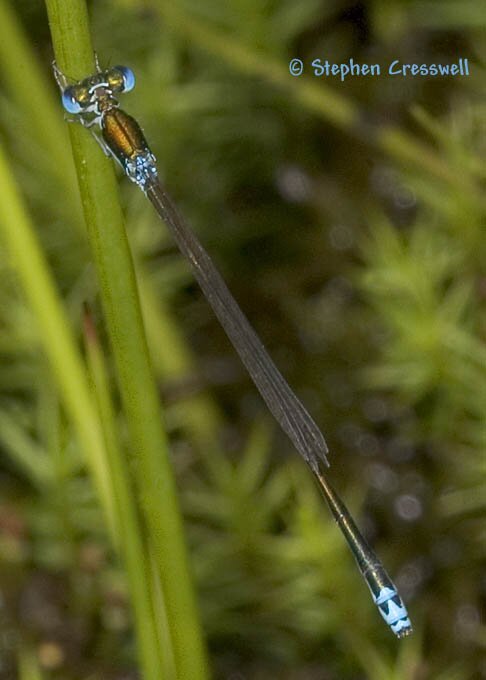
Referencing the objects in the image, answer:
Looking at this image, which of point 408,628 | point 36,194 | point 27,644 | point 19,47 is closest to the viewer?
point 408,628

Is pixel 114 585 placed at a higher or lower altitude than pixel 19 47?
lower

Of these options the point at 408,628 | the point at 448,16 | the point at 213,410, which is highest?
the point at 448,16

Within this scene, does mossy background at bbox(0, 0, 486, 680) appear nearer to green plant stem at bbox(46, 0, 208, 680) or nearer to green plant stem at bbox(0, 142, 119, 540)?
green plant stem at bbox(0, 142, 119, 540)

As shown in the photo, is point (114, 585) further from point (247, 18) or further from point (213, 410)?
point (247, 18)

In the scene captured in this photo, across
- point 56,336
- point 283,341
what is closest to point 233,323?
point 56,336

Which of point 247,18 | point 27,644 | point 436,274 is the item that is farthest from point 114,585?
point 247,18

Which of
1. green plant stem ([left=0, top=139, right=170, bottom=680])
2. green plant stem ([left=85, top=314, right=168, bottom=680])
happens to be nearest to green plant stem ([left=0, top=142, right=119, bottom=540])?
green plant stem ([left=0, top=139, right=170, bottom=680])
